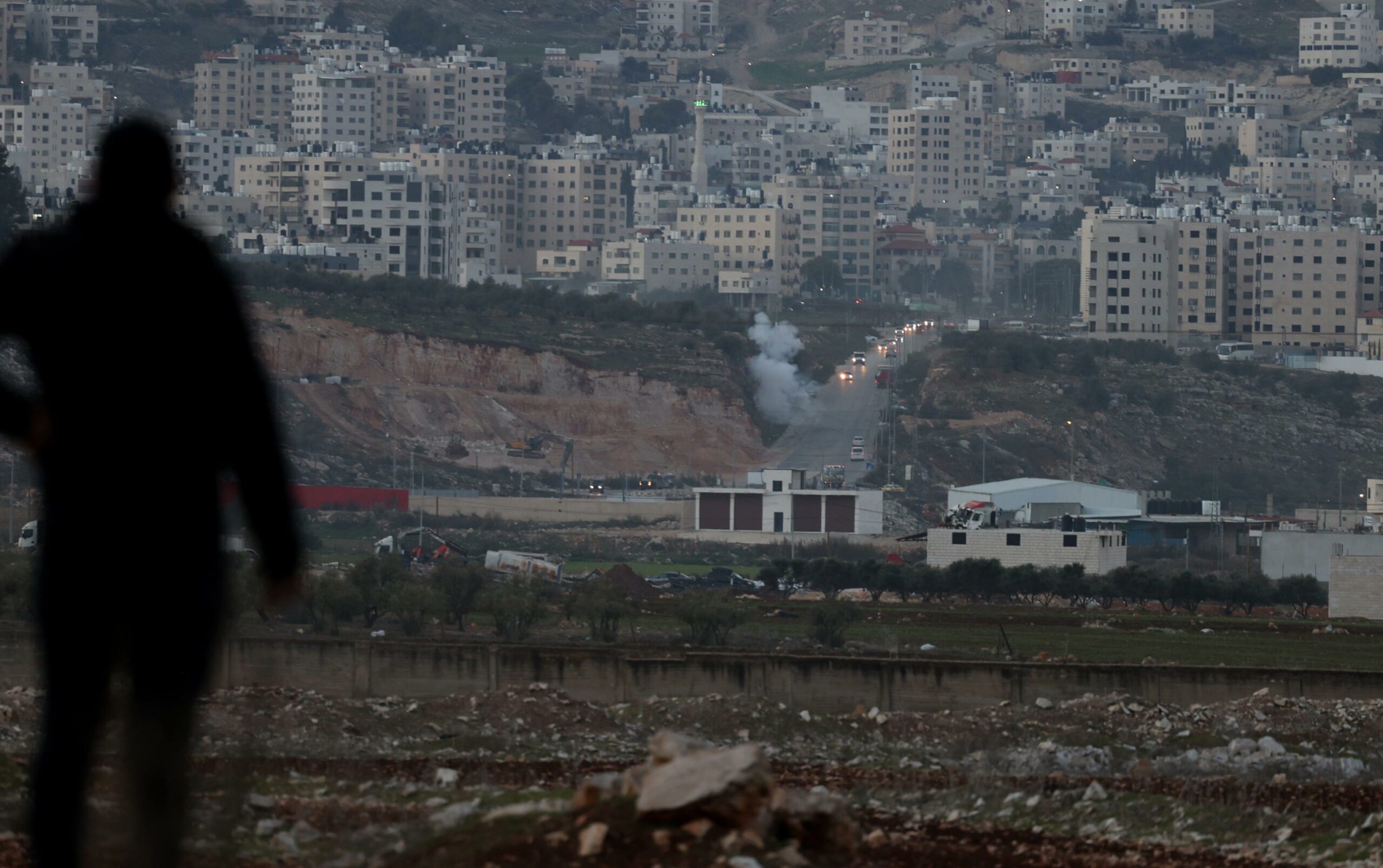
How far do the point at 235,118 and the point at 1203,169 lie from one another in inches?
2989

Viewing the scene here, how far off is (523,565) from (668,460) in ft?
103

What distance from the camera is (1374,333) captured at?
365ft

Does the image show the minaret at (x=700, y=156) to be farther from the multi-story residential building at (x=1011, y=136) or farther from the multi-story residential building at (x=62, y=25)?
the multi-story residential building at (x=62, y=25)

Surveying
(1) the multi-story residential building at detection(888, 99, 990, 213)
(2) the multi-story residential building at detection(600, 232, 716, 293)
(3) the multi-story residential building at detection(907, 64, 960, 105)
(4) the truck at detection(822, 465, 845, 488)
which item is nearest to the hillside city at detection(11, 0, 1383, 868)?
(2) the multi-story residential building at detection(600, 232, 716, 293)

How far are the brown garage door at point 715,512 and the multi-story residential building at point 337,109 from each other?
331ft

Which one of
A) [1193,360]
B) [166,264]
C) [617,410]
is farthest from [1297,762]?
[1193,360]

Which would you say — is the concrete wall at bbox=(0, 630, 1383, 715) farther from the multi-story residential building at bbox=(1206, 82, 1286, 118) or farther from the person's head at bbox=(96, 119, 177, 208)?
the multi-story residential building at bbox=(1206, 82, 1286, 118)

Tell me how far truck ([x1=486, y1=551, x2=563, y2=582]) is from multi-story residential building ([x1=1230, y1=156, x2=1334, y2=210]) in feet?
435

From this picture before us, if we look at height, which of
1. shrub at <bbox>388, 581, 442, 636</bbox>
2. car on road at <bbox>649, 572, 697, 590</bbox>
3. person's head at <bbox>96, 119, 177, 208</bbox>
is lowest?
car on road at <bbox>649, 572, 697, 590</bbox>

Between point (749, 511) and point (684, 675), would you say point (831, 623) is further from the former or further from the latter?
point (749, 511)

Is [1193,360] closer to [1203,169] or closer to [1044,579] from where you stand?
[1044,579]

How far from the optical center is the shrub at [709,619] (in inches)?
1203

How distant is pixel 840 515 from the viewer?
63.4 meters

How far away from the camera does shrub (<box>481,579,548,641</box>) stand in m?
31.5
